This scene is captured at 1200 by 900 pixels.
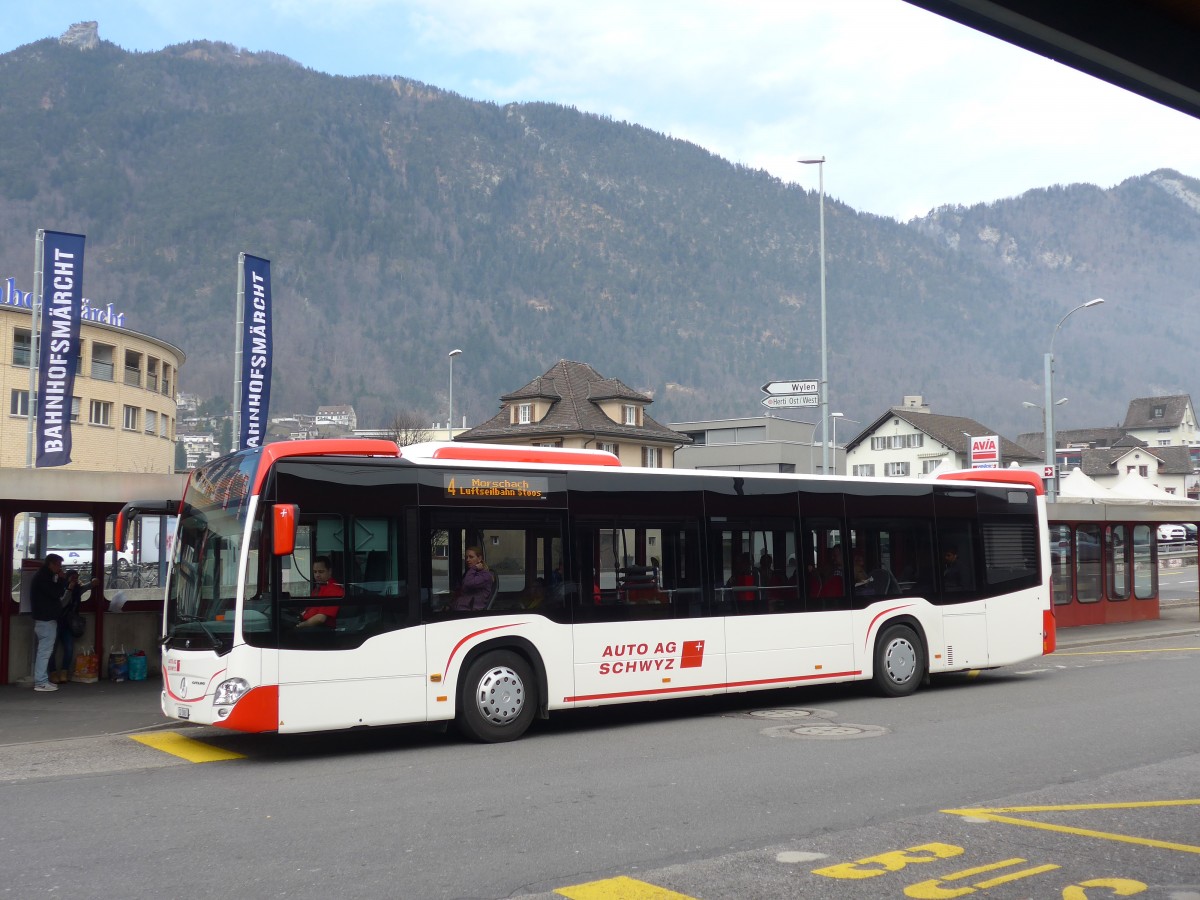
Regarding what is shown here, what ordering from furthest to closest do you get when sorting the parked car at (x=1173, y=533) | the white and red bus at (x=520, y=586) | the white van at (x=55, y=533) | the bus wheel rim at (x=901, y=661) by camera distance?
1. the parked car at (x=1173, y=533)
2. the white van at (x=55, y=533)
3. the bus wheel rim at (x=901, y=661)
4. the white and red bus at (x=520, y=586)

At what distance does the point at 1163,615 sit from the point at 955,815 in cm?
2804

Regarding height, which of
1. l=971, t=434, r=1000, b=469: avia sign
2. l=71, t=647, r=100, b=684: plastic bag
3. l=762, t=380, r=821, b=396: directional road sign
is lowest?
l=71, t=647, r=100, b=684: plastic bag

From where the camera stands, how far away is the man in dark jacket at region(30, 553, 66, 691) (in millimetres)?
15078

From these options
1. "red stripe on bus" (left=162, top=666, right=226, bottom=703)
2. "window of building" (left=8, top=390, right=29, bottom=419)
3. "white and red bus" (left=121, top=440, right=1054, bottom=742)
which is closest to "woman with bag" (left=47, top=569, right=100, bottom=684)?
"white and red bus" (left=121, top=440, right=1054, bottom=742)

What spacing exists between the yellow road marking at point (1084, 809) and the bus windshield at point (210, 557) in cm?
636

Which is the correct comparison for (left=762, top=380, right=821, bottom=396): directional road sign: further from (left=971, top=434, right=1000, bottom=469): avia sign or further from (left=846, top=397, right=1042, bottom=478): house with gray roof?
(left=846, top=397, right=1042, bottom=478): house with gray roof

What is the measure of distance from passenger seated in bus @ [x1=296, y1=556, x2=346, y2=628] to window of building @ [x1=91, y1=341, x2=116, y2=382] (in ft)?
199

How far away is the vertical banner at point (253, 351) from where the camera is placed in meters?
25.0

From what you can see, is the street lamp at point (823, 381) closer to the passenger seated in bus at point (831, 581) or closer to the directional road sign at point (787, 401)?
the directional road sign at point (787, 401)

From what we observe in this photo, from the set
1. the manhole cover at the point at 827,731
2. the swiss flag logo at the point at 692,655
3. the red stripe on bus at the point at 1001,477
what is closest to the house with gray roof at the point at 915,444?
the red stripe on bus at the point at 1001,477

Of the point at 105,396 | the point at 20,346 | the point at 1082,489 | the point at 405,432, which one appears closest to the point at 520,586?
the point at 1082,489

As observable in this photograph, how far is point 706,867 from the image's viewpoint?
6.71 metres

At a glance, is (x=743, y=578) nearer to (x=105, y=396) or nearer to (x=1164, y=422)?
(x=105, y=396)

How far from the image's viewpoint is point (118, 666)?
16.9m
